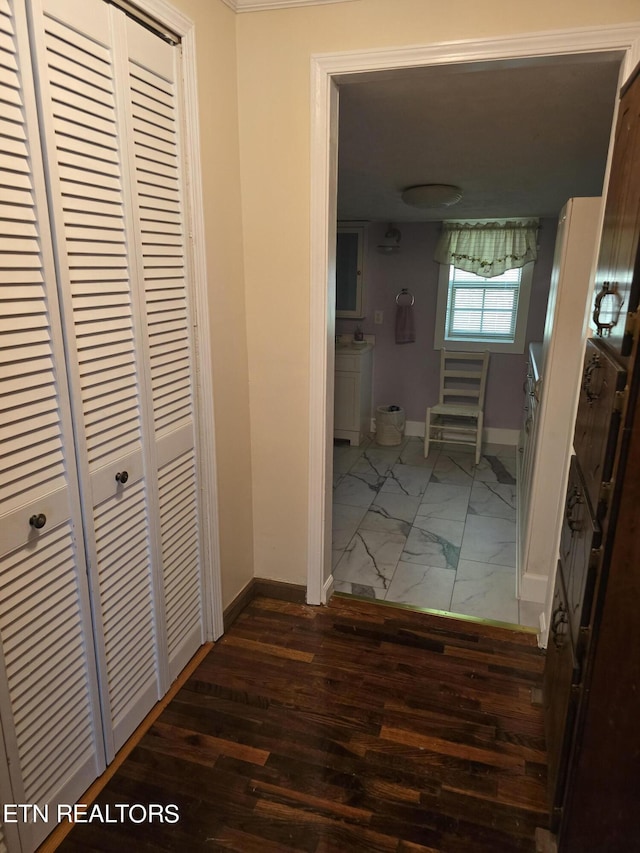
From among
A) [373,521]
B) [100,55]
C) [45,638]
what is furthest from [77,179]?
[373,521]

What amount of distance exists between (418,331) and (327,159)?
3.37 metres

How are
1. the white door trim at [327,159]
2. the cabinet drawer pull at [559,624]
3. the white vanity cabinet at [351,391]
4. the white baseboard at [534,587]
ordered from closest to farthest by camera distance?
the cabinet drawer pull at [559,624] < the white door trim at [327,159] < the white baseboard at [534,587] < the white vanity cabinet at [351,391]

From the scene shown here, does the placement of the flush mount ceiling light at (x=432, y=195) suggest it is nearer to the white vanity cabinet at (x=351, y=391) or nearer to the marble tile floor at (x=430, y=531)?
the white vanity cabinet at (x=351, y=391)

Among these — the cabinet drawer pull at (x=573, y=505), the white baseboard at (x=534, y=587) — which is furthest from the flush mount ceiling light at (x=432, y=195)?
the cabinet drawer pull at (x=573, y=505)

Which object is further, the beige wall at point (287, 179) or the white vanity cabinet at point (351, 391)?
the white vanity cabinet at point (351, 391)

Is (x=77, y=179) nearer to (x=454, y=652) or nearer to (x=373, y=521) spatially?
(x=454, y=652)

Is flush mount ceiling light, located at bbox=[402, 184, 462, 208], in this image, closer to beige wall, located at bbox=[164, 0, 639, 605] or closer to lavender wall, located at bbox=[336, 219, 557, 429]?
lavender wall, located at bbox=[336, 219, 557, 429]

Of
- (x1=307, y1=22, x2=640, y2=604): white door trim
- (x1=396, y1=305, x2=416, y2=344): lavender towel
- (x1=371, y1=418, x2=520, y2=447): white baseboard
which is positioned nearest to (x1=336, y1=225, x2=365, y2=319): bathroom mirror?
(x1=396, y1=305, x2=416, y2=344): lavender towel

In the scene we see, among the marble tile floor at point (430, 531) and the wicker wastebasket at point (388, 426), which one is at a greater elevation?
the wicker wastebasket at point (388, 426)

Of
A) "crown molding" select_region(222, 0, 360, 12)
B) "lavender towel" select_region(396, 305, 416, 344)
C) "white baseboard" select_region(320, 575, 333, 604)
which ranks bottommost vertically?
"white baseboard" select_region(320, 575, 333, 604)

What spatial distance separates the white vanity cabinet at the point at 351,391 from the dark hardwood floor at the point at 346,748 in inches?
111

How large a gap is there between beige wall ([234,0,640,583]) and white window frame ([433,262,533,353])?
3234mm

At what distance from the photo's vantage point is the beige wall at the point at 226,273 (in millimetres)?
1780

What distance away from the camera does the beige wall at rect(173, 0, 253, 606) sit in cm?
178
